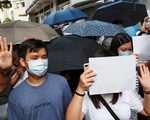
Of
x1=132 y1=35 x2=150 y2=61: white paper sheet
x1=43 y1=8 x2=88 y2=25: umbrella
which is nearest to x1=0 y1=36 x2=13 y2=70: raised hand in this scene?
x1=132 y1=35 x2=150 y2=61: white paper sheet

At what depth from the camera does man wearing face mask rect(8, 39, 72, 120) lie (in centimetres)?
197

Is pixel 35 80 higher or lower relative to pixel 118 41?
lower

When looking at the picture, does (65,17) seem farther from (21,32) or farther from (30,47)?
(30,47)

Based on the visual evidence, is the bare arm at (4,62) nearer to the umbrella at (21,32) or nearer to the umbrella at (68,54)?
the umbrella at (68,54)

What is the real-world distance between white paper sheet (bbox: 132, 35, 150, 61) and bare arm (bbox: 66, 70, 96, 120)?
661 mm

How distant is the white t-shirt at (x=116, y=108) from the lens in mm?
1957

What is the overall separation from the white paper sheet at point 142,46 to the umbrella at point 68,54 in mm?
756

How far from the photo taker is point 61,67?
277cm

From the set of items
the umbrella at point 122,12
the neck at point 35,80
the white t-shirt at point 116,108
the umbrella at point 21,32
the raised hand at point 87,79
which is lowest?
the white t-shirt at point 116,108

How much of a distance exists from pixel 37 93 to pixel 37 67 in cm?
20

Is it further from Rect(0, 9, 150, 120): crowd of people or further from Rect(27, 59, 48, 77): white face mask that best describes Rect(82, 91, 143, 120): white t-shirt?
Rect(27, 59, 48, 77): white face mask

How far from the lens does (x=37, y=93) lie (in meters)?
2.01

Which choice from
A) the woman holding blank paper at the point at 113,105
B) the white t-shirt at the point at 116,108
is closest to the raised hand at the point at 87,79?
the woman holding blank paper at the point at 113,105

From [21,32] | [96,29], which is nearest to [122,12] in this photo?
[96,29]
